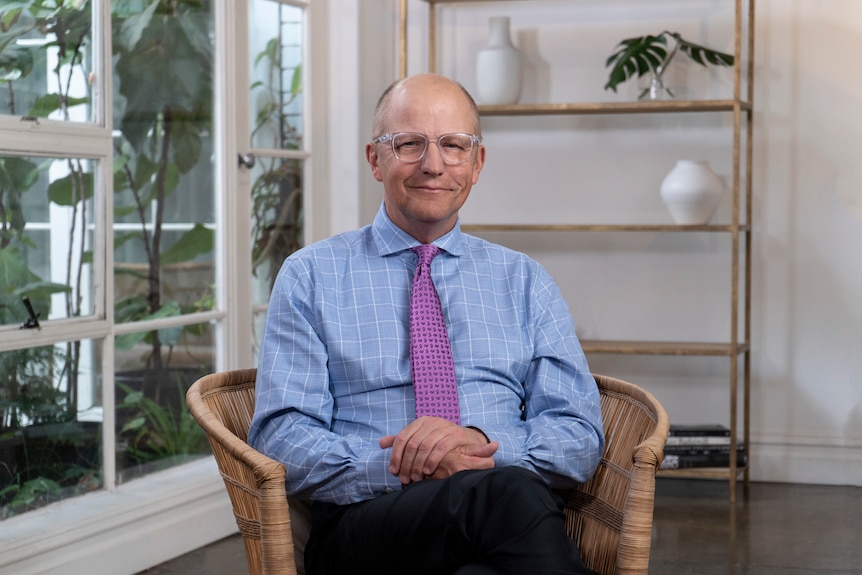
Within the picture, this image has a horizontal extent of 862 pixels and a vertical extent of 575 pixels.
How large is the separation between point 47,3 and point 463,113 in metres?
1.20

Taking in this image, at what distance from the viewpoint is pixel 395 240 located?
6.22 ft

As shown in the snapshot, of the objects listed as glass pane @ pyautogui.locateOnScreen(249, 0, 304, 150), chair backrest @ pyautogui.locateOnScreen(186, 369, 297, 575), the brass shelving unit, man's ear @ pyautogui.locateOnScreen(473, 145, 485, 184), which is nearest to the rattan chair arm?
chair backrest @ pyautogui.locateOnScreen(186, 369, 297, 575)

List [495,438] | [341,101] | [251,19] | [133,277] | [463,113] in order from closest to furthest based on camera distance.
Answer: [495,438] < [463,113] < [133,277] < [251,19] < [341,101]

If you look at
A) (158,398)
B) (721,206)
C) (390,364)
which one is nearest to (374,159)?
(390,364)

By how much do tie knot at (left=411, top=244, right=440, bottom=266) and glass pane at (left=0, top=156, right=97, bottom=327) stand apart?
3.46 ft

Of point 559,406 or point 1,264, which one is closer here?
point 559,406

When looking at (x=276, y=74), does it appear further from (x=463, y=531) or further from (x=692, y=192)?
(x=463, y=531)

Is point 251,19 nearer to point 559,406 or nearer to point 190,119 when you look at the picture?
point 190,119

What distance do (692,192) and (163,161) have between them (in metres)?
1.74

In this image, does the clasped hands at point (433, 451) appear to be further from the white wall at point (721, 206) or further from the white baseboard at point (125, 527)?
the white wall at point (721, 206)

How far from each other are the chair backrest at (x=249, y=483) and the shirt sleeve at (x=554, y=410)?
0.37 meters

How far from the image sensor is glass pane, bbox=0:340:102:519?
2.39m

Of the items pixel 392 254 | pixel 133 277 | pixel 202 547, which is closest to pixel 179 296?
pixel 133 277

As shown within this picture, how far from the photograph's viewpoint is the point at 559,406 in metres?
1.78
